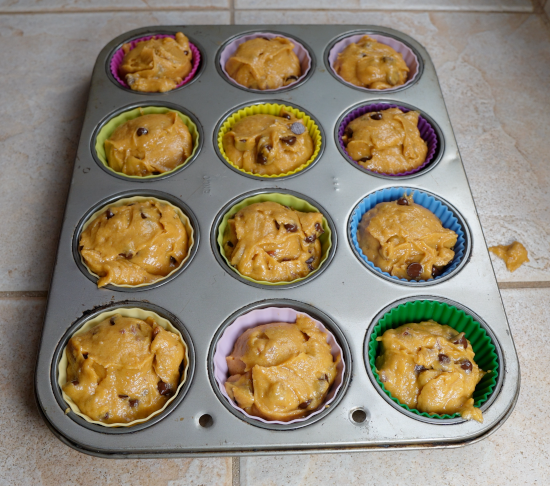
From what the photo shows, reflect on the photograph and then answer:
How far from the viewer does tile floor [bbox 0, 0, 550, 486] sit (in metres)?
1.82

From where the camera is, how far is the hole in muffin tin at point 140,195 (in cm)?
194

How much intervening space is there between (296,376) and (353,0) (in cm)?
295

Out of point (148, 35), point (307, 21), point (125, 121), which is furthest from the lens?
point (307, 21)

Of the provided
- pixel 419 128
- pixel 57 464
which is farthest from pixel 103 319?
pixel 419 128

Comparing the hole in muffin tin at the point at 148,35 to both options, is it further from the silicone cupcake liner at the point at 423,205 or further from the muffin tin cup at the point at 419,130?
the silicone cupcake liner at the point at 423,205

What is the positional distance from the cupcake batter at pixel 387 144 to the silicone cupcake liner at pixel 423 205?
0.51 ft

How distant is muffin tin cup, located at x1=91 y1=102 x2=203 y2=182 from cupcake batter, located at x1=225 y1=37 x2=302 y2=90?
1.32 feet

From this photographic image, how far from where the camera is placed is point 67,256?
1999 mm

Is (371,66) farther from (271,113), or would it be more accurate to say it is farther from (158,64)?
(158,64)

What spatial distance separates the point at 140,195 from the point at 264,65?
103 cm

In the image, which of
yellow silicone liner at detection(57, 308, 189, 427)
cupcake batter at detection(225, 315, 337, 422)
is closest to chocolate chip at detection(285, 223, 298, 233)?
cupcake batter at detection(225, 315, 337, 422)

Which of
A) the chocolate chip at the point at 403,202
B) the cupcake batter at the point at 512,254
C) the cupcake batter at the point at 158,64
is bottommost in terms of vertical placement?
the cupcake batter at the point at 512,254

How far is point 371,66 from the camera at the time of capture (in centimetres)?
265

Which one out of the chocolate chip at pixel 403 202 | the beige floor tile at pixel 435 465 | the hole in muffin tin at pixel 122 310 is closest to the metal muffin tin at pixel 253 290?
the hole in muffin tin at pixel 122 310
